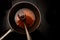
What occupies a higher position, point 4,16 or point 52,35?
point 4,16

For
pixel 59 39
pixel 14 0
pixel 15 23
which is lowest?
pixel 59 39

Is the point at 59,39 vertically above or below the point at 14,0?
below

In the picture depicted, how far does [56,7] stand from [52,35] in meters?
0.12

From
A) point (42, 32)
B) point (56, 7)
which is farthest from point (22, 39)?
point (56, 7)

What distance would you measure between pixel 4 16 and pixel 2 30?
6 centimetres

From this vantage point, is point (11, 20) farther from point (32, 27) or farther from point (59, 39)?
point (59, 39)

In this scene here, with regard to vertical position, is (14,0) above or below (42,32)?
above

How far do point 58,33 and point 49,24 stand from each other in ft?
0.18

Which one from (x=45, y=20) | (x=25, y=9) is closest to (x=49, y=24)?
(x=45, y=20)

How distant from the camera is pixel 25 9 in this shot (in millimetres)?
679

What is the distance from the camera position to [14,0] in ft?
2.42

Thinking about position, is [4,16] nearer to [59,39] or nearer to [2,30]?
[2,30]

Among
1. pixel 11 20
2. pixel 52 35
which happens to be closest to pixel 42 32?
pixel 52 35

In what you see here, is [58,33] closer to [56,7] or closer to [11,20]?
[56,7]
